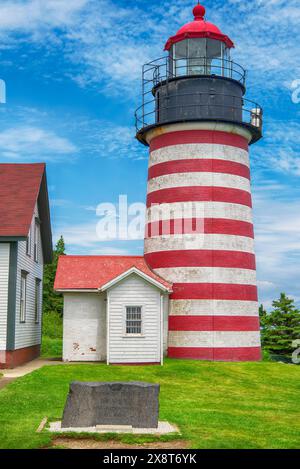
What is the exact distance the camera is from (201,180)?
26344 millimetres

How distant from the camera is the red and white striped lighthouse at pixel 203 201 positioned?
2580 cm

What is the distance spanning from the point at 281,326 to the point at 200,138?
59.0ft

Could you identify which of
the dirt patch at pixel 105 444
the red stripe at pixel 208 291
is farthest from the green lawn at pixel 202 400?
the red stripe at pixel 208 291

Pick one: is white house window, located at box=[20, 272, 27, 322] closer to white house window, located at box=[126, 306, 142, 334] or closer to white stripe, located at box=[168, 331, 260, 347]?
white house window, located at box=[126, 306, 142, 334]

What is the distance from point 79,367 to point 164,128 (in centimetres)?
1112

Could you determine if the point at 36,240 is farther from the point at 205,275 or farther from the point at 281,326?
the point at 281,326

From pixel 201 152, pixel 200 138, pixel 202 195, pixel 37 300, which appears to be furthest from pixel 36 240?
pixel 200 138

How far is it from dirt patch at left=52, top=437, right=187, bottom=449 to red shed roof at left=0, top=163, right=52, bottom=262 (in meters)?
12.5

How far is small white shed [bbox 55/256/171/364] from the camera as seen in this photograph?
79.3 feet

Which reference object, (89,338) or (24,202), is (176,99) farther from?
(89,338)

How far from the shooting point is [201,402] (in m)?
16.7

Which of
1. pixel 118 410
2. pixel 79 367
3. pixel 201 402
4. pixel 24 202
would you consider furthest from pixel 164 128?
pixel 118 410
